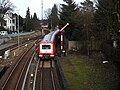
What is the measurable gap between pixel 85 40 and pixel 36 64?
11654 millimetres

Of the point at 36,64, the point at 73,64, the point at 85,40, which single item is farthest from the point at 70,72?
the point at 85,40

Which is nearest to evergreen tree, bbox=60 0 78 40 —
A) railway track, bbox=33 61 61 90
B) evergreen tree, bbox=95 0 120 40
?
evergreen tree, bbox=95 0 120 40

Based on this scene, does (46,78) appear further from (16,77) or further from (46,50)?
(46,50)

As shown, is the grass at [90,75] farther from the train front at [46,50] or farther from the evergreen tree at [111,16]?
the evergreen tree at [111,16]

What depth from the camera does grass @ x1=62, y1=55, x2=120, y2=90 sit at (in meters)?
21.2

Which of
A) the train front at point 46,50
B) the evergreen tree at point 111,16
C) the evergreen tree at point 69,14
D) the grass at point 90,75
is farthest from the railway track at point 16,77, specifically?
the evergreen tree at point 69,14

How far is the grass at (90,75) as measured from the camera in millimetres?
21219

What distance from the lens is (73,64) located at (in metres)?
32.0

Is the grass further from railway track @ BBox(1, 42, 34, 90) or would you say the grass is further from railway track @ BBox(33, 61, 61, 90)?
railway track @ BBox(1, 42, 34, 90)

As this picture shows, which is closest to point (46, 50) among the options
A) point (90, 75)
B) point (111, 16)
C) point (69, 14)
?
point (111, 16)

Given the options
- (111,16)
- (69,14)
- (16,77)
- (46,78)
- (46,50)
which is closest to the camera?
(46,78)

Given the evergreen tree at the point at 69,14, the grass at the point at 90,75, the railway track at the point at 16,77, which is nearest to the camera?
the grass at the point at 90,75

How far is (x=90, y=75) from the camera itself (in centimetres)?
2548

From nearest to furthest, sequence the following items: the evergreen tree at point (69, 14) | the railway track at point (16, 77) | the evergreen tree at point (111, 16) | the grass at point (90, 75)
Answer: the grass at point (90, 75)
the railway track at point (16, 77)
the evergreen tree at point (111, 16)
the evergreen tree at point (69, 14)
